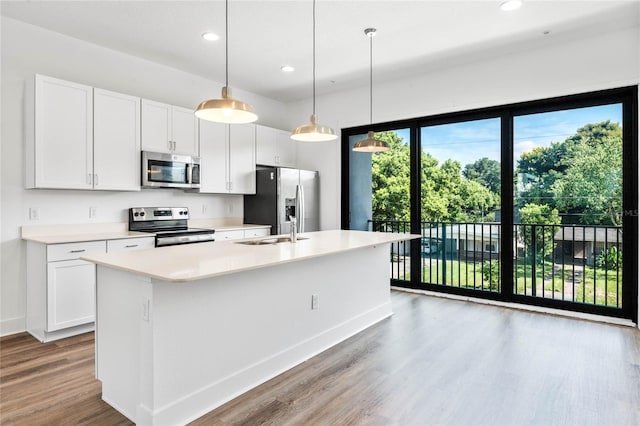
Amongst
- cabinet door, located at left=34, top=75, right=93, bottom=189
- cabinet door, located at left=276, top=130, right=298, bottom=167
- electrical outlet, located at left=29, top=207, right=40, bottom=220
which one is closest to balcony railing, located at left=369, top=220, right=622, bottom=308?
cabinet door, located at left=276, top=130, right=298, bottom=167

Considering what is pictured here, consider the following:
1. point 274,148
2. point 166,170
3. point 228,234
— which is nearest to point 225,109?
point 166,170

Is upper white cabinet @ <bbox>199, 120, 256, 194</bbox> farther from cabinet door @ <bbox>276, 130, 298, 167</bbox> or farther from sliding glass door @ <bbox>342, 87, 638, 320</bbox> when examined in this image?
sliding glass door @ <bbox>342, 87, 638, 320</bbox>

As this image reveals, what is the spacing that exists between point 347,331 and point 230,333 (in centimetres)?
132

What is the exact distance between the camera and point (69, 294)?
3.34 meters

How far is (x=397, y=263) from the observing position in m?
5.47

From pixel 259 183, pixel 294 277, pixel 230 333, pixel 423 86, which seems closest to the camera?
pixel 230 333

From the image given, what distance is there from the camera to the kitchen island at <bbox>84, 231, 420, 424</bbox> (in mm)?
1965

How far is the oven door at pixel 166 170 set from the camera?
4094 millimetres

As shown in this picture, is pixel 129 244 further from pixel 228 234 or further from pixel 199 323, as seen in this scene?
pixel 199 323

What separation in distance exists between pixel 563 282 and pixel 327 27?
143 inches

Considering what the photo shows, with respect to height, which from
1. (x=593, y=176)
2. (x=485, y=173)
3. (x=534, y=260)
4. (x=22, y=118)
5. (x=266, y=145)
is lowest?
(x=534, y=260)

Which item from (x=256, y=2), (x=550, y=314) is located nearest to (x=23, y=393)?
(x=256, y=2)

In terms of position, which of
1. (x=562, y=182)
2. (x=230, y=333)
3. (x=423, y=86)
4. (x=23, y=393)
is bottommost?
(x=23, y=393)

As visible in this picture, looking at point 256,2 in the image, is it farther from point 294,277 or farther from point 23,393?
point 23,393
